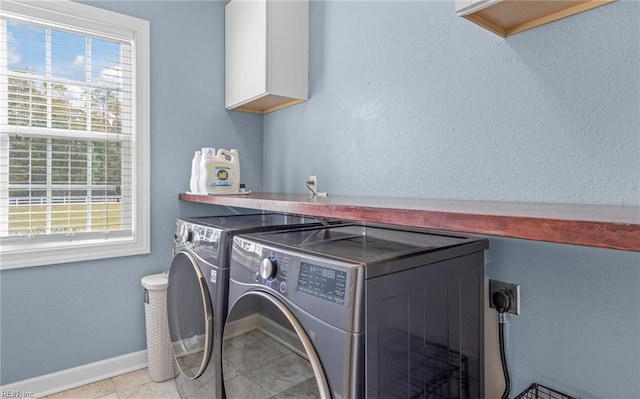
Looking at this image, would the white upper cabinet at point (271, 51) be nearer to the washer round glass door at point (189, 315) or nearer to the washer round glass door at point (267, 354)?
the washer round glass door at point (189, 315)

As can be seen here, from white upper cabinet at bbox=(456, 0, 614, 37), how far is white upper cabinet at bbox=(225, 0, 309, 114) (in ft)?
3.91

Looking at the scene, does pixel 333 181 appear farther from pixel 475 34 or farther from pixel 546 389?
pixel 546 389

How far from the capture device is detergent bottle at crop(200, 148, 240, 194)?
206 cm

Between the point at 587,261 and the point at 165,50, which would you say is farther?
the point at 165,50

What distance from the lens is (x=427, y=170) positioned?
148 cm

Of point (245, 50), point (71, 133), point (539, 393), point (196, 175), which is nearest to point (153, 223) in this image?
point (196, 175)

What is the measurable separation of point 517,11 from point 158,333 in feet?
7.69

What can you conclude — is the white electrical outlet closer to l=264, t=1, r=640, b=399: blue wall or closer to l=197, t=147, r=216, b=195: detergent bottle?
l=264, t=1, r=640, b=399: blue wall

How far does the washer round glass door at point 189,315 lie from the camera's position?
1408 mm

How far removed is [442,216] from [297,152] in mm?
1558

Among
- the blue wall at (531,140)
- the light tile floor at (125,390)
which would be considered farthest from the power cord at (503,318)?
the light tile floor at (125,390)

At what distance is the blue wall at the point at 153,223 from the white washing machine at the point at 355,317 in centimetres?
125

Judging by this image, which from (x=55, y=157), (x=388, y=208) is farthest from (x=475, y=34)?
(x=55, y=157)

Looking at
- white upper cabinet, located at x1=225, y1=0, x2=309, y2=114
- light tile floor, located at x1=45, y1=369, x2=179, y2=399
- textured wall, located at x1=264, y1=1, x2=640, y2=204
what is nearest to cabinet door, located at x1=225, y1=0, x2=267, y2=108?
white upper cabinet, located at x1=225, y1=0, x2=309, y2=114
